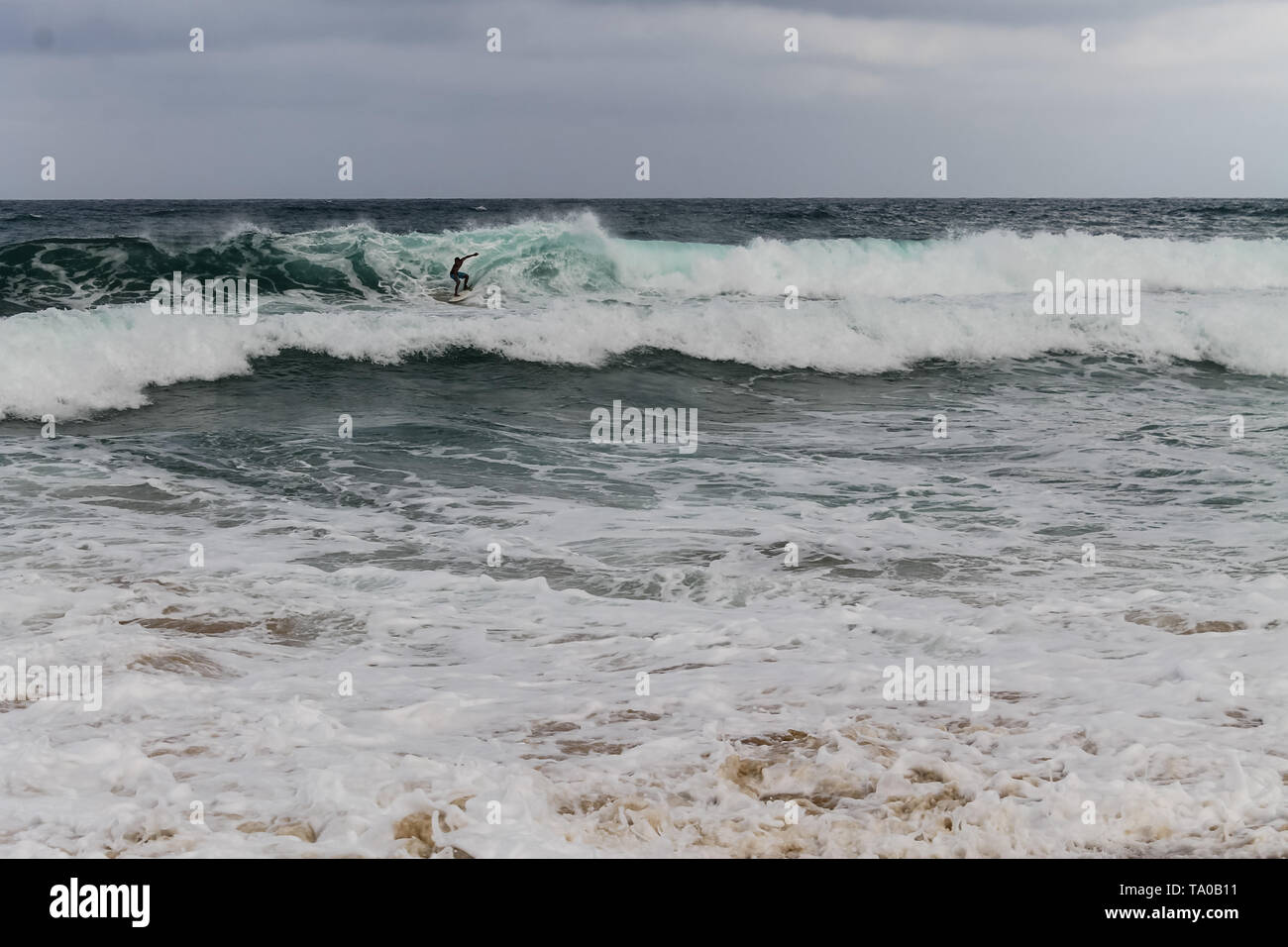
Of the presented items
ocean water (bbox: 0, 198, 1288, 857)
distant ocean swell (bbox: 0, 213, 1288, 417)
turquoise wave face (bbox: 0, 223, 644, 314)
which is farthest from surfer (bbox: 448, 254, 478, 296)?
ocean water (bbox: 0, 198, 1288, 857)

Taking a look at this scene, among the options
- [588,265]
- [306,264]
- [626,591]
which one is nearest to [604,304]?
[588,265]

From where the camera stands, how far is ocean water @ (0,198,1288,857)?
3799 millimetres

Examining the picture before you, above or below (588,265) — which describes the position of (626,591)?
below

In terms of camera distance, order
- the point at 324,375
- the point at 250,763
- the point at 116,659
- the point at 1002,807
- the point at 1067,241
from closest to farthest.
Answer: the point at 1002,807, the point at 250,763, the point at 116,659, the point at 324,375, the point at 1067,241

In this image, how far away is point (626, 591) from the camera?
6.49 m

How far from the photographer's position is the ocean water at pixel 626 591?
12.5ft

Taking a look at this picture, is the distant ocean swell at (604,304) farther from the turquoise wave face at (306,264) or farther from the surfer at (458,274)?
the surfer at (458,274)

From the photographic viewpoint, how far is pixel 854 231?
38625mm

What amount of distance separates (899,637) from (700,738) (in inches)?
65.3

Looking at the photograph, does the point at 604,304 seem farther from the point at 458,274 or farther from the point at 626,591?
the point at 626,591

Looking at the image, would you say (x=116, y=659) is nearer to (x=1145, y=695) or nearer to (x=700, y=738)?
(x=700, y=738)

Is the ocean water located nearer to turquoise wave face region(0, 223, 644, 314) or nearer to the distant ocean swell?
the distant ocean swell

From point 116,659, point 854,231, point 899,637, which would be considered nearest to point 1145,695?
point 899,637

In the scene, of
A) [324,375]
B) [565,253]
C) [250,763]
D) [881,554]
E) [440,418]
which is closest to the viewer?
[250,763]
